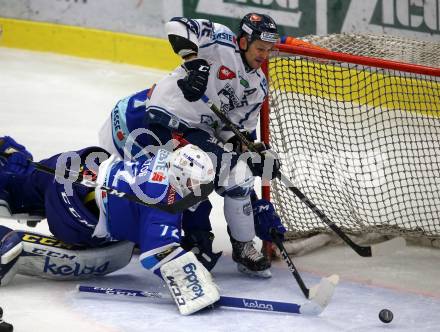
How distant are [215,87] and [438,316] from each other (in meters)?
1.33

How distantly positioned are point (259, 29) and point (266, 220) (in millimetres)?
802

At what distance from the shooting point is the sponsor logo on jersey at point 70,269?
14.5 feet

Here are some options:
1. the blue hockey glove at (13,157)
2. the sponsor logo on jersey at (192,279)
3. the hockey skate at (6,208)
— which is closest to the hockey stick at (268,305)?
the sponsor logo on jersey at (192,279)

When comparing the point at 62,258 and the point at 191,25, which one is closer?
the point at 62,258

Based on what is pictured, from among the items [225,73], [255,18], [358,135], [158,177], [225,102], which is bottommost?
[358,135]

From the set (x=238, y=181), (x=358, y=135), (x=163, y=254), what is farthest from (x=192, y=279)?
(x=358, y=135)

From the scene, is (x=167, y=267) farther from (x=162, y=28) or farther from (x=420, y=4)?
(x=162, y=28)

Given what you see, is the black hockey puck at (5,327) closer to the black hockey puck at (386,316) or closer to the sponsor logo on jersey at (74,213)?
the sponsor logo on jersey at (74,213)

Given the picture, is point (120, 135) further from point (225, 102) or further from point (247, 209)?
point (247, 209)

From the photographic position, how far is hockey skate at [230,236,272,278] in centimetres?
464

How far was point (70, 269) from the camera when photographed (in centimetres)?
444

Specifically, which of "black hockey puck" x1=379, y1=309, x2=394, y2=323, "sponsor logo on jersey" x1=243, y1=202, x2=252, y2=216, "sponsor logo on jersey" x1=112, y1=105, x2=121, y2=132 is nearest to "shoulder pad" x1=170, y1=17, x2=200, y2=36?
"sponsor logo on jersey" x1=112, y1=105, x2=121, y2=132

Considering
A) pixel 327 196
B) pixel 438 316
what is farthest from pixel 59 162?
pixel 438 316

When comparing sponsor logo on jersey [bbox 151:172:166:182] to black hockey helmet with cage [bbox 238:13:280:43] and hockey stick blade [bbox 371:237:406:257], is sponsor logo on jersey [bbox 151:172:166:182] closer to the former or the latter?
black hockey helmet with cage [bbox 238:13:280:43]
